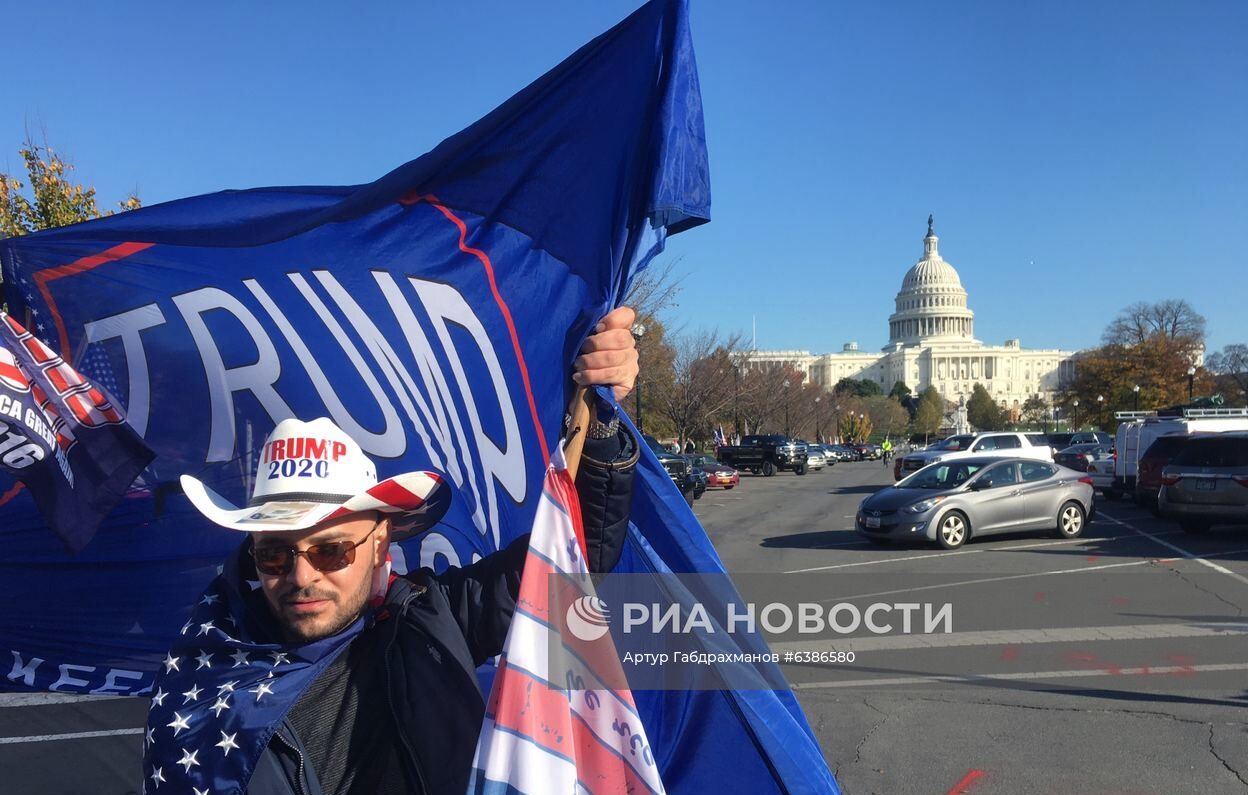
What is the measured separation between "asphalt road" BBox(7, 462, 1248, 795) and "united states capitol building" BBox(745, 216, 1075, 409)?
127 m

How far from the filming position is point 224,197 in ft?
11.5

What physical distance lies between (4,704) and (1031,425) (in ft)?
377

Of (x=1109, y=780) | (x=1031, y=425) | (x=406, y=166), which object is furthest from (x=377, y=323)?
(x=1031, y=425)

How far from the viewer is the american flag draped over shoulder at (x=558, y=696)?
6.69 ft

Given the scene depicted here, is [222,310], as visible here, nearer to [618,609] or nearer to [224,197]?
[224,197]

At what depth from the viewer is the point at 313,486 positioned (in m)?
2.18

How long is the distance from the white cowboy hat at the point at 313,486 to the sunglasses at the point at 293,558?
6 centimetres

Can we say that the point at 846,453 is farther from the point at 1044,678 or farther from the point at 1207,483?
the point at 1044,678

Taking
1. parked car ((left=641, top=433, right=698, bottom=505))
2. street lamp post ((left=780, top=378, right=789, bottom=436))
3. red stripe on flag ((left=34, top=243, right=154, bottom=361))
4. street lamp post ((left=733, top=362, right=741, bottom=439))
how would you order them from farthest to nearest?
street lamp post ((left=780, top=378, right=789, bottom=436)) → street lamp post ((left=733, top=362, right=741, bottom=439)) → parked car ((left=641, top=433, right=698, bottom=505)) → red stripe on flag ((left=34, top=243, right=154, bottom=361))

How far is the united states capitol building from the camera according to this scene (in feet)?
460

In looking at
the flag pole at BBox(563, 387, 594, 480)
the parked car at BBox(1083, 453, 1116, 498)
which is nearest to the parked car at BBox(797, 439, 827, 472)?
the parked car at BBox(1083, 453, 1116, 498)

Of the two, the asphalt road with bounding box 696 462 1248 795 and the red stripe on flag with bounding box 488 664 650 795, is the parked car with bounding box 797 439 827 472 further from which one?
the red stripe on flag with bounding box 488 664 650 795

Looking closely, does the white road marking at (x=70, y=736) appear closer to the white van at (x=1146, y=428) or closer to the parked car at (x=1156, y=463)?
the parked car at (x=1156, y=463)

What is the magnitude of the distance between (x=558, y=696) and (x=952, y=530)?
40.4 feet
